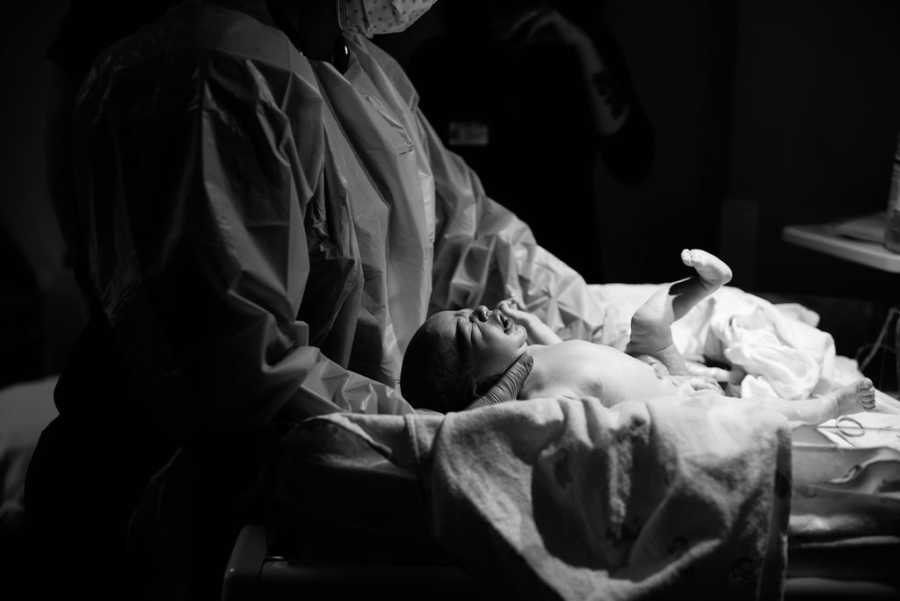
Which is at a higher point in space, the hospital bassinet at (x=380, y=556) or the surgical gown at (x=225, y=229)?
→ the surgical gown at (x=225, y=229)

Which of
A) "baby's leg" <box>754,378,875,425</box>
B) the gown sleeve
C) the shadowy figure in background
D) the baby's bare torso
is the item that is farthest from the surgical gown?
the shadowy figure in background

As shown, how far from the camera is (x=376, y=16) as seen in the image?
1249mm

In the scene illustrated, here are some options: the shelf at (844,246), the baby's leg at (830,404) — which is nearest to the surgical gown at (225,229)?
the baby's leg at (830,404)

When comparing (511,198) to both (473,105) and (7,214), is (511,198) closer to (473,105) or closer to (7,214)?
(473,105)

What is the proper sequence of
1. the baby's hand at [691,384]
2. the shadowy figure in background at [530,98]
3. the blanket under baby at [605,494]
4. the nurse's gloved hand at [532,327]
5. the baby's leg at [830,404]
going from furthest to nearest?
the shadowy figure in background at [530,98], the nurse's gloved hand at [532,327], the baby's hand at [691,384], the baby's leg at [830,404], the blanket under baby at [605,494]

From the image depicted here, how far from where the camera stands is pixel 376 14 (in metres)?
1.24

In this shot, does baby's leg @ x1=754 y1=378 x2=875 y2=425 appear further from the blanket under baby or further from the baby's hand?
the blanket under baby

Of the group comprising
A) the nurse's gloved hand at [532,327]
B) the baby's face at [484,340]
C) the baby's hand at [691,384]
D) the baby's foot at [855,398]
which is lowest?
the baby's hand at [691,384]

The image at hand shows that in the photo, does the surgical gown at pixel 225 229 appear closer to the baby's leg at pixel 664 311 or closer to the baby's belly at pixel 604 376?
the baby's belly at pixel 604 376

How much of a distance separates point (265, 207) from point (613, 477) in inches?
18.9

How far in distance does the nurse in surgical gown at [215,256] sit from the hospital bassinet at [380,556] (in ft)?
0.34

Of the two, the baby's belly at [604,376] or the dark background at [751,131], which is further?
the dark background at [751,131]

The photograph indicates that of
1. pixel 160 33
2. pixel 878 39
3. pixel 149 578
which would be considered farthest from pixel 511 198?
pixel 149 578

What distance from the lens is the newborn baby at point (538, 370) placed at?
3.88 feet
